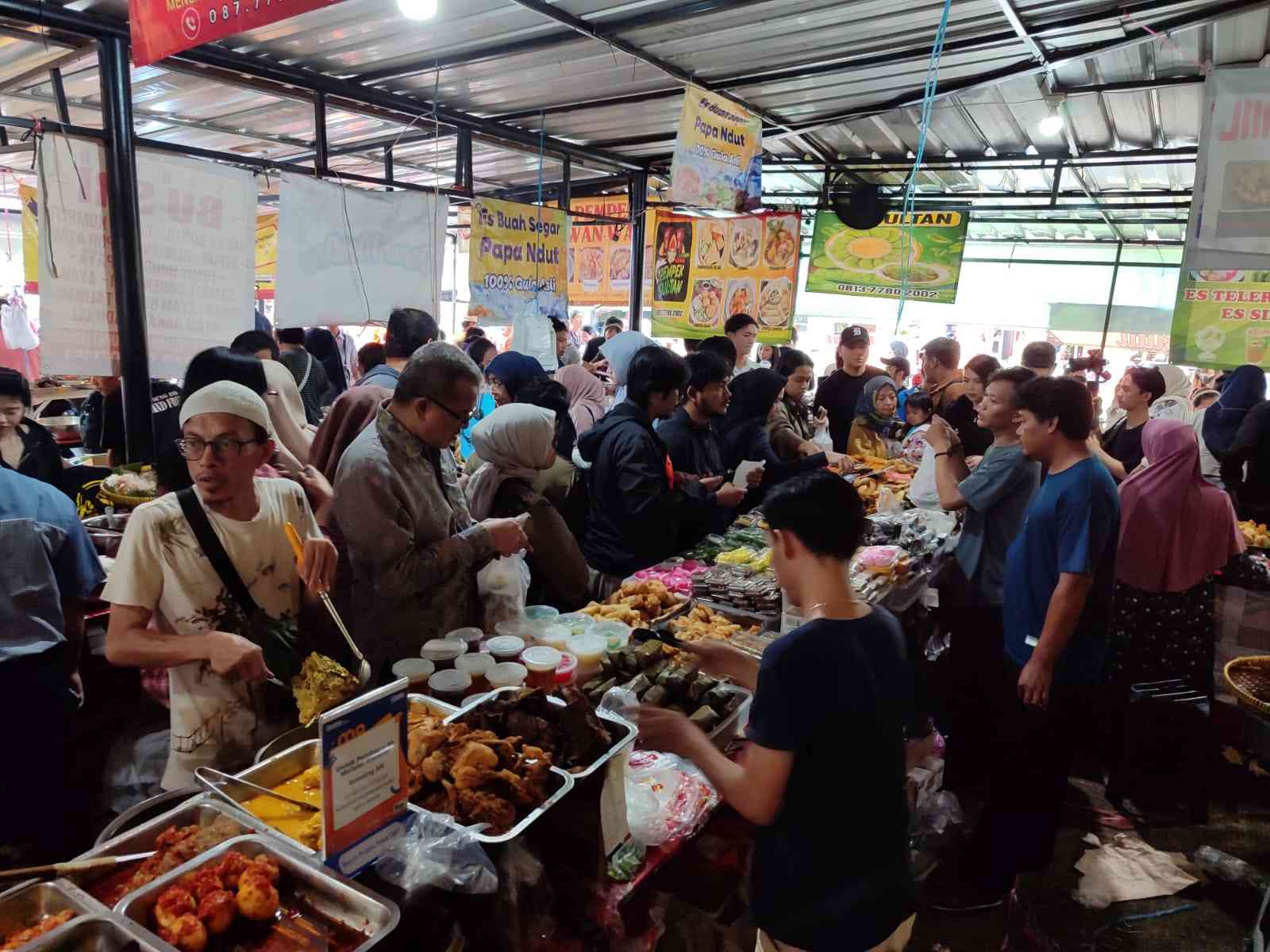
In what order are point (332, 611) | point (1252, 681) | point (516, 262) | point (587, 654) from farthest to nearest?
point (516, 262) → point (1252, 681) → point (587, 654) → point (332, 611)

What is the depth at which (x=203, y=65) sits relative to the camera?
519cm

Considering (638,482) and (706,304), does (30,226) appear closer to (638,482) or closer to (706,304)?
(638,482)

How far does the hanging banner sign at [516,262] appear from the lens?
22.5 feet

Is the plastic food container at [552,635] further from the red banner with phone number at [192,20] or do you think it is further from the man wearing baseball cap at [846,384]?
the man wearing baseball cap at [846,384]

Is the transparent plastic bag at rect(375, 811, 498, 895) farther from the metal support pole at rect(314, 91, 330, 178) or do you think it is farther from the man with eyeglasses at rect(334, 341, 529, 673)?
the metal support pole at rect(314, 91, 330, 178)

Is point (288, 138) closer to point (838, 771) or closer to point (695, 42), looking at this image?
point (695, 42)

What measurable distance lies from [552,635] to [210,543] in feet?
3.93

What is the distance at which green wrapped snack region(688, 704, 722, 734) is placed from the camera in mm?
2447

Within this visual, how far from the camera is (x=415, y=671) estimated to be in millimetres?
2215

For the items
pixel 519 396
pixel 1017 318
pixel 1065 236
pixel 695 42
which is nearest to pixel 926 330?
pixel 1017 318

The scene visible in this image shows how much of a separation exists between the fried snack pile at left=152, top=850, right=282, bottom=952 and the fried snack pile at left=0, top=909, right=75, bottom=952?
0.48 ft

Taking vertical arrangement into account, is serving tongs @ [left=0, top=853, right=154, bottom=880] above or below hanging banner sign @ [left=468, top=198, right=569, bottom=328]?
below

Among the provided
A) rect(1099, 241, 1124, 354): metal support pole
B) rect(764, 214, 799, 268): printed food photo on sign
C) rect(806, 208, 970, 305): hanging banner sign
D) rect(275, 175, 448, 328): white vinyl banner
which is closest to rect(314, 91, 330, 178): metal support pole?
rect(275, 175, 448, 328): white vinyl banner

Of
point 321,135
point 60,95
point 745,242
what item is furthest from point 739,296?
point 60,95
